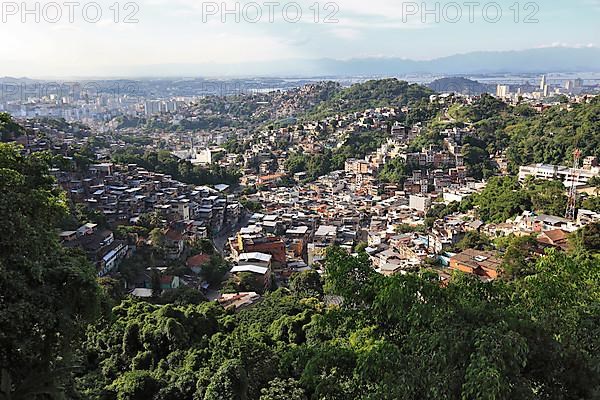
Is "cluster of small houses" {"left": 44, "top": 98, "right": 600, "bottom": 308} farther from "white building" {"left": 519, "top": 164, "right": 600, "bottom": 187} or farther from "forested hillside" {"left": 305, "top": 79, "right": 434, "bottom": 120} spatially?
"forested hillside" {"left": 305, "top": 79, "right": 434, "bottom": 120}

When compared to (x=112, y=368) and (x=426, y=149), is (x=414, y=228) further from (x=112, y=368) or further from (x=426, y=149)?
(x=112, y=368)

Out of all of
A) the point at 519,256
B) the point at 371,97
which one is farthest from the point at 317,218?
the point at 371,97

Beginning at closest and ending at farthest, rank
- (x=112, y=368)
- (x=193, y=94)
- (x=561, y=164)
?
(x=112, y=368) < (x=561, y=164) < (x=193, y=94)

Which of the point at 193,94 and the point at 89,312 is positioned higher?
the point at 193,94

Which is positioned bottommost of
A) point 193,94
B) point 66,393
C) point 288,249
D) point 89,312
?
point 288,249

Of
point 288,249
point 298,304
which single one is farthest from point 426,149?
point 298,304

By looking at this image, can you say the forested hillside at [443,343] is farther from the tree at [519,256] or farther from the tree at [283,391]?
the tree at [519,256]

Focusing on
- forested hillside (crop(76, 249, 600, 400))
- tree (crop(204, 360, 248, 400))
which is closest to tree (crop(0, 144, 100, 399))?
forested hillside (crop(76, 249, 600, 400))

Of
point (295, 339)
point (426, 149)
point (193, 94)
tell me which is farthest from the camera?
point (193, 94)

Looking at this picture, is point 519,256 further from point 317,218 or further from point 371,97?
point 371,97
